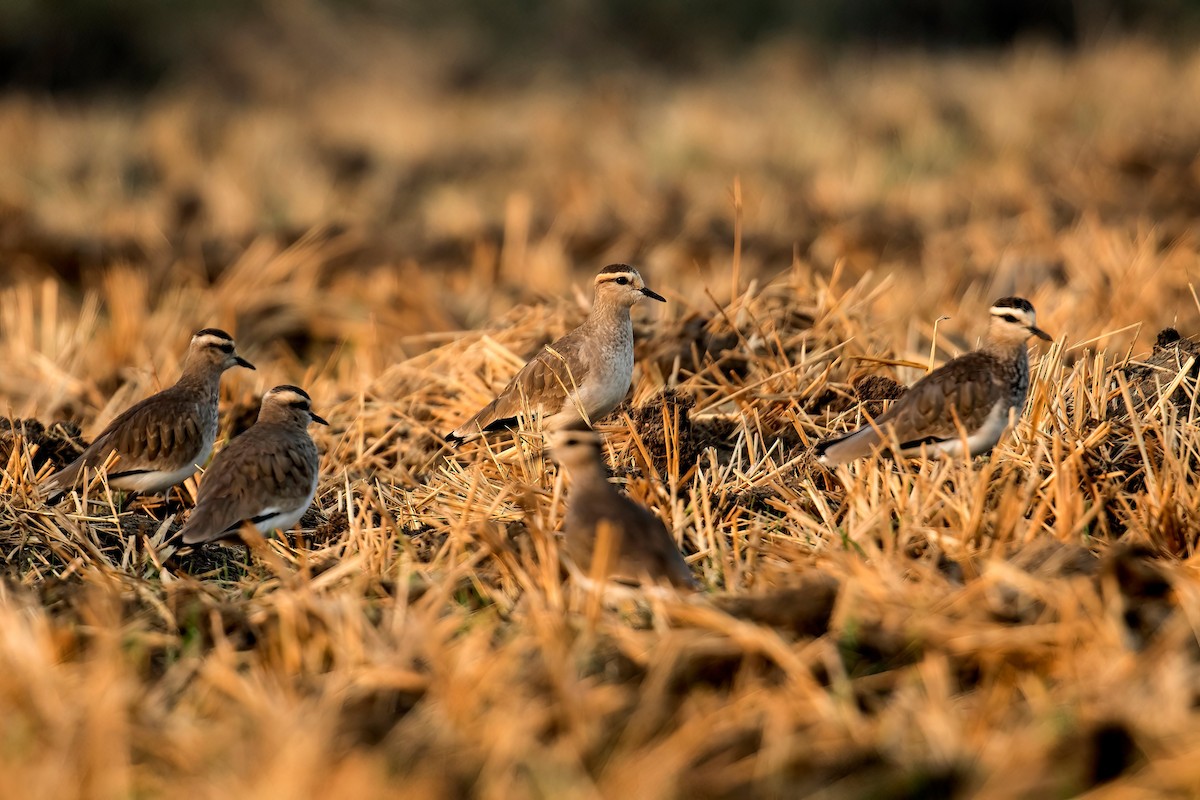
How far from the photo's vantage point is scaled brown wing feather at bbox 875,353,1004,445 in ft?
21.0

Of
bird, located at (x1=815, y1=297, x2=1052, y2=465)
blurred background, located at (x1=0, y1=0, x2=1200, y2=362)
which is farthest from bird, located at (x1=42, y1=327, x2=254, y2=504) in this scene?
bird, located at (x1=815, y1=297, x2=1052, y2=465)

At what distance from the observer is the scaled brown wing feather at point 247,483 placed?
6.45 metres

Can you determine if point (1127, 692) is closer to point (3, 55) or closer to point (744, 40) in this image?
point (3, 55)

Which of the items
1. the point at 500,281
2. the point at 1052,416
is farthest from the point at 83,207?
the point at 1052,416

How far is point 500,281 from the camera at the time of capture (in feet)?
45.4

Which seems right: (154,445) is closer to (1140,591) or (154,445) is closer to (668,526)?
(668,526)

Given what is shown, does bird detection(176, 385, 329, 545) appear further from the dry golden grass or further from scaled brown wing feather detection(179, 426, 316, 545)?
the dry golden grass

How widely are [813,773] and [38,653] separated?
238 centimetres

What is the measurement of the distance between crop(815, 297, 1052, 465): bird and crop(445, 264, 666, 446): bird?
4.55 ft

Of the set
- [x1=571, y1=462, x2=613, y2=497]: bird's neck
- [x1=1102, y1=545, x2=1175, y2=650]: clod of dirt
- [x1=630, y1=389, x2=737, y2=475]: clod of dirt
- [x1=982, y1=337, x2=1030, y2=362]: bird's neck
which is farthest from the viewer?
[x1=630, y1=389, x2=737, y2=475]: clod of dirt

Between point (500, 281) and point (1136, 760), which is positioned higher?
point (1136, 760)

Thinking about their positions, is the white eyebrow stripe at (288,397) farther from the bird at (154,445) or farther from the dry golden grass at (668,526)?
the dry golden grass at (668,526)

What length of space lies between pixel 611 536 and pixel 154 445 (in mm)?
3044

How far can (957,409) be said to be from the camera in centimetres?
642
